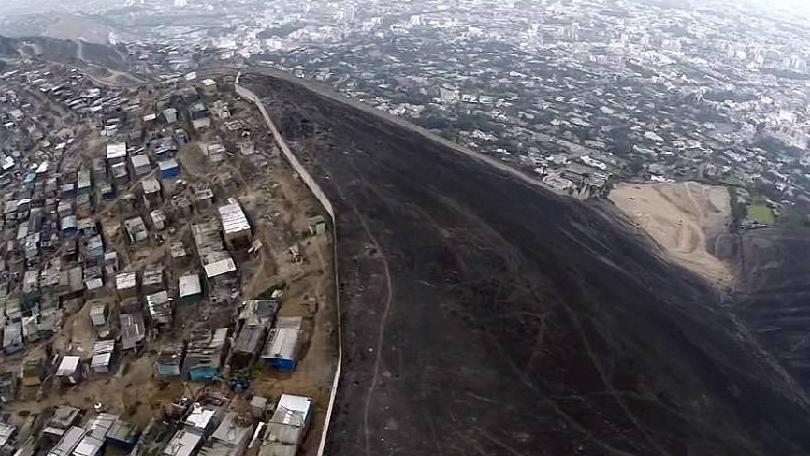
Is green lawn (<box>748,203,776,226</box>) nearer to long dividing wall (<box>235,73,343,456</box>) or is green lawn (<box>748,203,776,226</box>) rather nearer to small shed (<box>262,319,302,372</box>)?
long dividing wall (<box>235,73,343,456</box>)

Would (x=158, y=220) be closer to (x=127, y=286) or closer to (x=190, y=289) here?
(x=127, y=286)

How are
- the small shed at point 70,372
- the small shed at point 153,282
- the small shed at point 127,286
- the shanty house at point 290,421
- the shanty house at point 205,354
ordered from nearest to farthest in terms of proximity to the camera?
the shanty house at point 290,421 → the shanty house at point 205,354 → the small shed at point 70,372 → the small shed at point 153,282 → the small shed at point 127,286

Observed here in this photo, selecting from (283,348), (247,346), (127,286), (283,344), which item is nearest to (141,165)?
(127,286)

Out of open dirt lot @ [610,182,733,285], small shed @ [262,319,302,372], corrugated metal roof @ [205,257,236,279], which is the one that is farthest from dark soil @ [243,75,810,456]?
corrugated metal roof @ [205,257,236,279]

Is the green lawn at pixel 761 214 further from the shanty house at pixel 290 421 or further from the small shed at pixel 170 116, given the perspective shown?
the small shed at pixel 170 116

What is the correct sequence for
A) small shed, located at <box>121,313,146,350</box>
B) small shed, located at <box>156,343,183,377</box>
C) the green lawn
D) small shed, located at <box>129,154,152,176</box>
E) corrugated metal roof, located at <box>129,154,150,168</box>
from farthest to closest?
1. the green lawn
2. corrugated metal roof, located at <box>129,154,150,168</box>
3. small shed, located at <box>129,154,152,176</box>
4. small shed, located at <box>121,313,146,350</box>
5. small shed, located at <box>156,343,183,377</box>

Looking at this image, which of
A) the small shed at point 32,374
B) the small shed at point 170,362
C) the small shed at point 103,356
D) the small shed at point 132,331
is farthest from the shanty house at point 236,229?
the small shed at point 32,374
